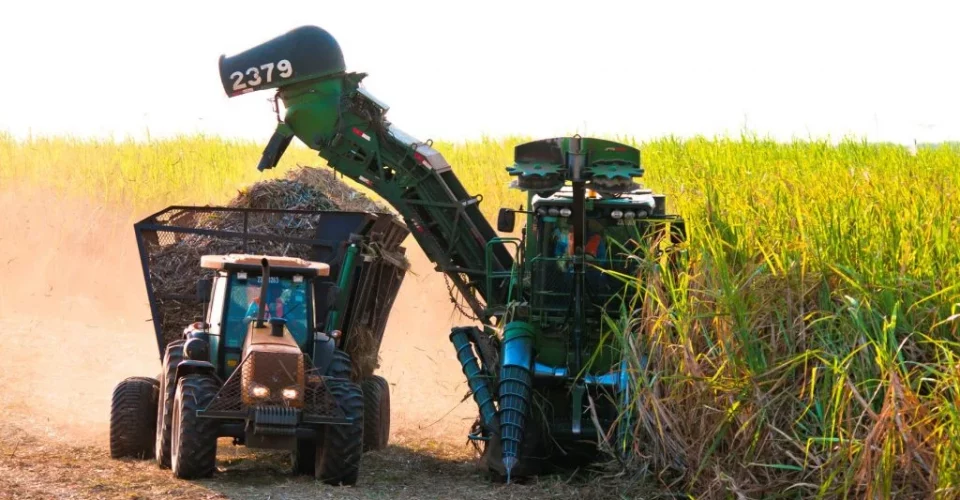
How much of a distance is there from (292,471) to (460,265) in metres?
3.70

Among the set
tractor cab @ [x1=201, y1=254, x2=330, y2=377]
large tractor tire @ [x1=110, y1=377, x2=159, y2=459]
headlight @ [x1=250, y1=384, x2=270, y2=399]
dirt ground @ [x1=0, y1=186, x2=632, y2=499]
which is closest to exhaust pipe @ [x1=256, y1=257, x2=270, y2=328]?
tractor cab @ [x1=201, y1=254, x2=330, y2=377]

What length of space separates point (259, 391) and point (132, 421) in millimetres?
2026

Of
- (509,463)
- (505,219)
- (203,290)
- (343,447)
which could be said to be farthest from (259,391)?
(505,219)

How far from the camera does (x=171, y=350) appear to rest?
11469 mm

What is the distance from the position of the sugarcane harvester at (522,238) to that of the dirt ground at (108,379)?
0.60m

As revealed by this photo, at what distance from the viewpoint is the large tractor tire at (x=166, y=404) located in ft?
36.2

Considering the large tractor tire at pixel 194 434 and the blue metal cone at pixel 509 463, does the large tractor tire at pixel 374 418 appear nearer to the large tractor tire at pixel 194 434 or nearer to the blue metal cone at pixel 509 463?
the blue metal cone at pixel 509 463

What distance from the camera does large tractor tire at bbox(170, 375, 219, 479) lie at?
10359mm

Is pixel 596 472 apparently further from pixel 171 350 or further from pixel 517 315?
pixel 171 350

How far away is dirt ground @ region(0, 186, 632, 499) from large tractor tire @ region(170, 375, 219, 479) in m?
0.14

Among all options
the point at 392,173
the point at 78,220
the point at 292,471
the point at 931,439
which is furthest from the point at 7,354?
the point at 931,439

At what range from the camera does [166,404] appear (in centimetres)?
1106

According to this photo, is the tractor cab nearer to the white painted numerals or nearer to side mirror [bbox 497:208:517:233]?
side mirror [bbox 497:208:517:233]

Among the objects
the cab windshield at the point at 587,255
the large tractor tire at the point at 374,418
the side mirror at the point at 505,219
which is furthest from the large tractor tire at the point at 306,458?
the side mirror at the point at 505,219
